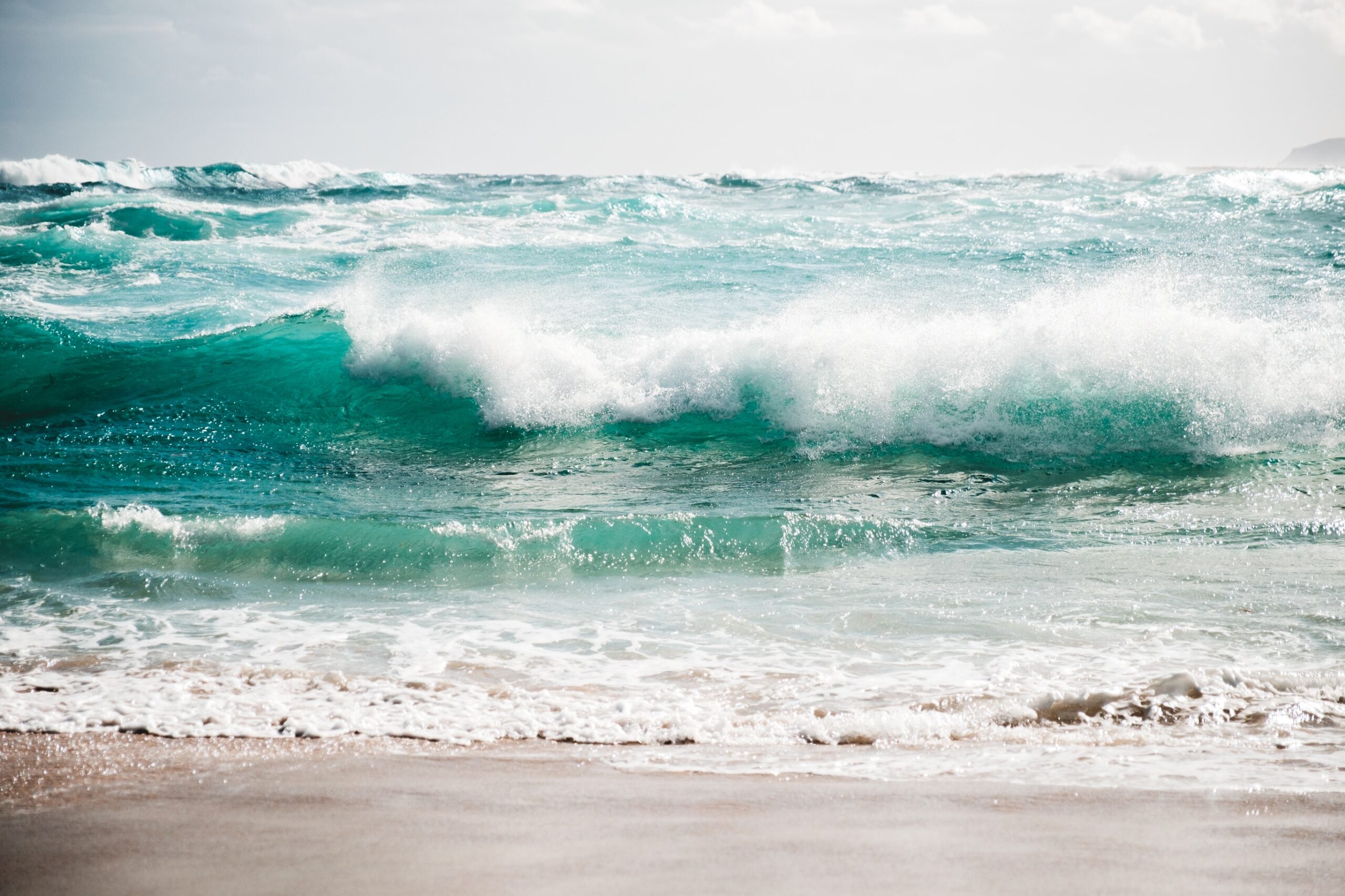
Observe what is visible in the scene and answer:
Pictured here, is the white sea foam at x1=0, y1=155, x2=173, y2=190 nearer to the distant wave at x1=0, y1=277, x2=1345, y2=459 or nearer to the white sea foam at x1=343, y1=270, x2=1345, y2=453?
the distant wave at x1=0, y1=277, x2=1345, y2=459

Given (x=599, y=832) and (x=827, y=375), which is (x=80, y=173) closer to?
(x=827, y=375)

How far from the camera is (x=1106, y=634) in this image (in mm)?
4152

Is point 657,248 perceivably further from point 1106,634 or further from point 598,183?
point 598,183

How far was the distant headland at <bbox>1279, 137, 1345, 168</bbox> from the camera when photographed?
30.7 metres

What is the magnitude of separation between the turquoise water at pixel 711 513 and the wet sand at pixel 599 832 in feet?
0.84

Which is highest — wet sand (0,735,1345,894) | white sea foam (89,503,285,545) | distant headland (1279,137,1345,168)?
distant headland (1279,137,1345,168)

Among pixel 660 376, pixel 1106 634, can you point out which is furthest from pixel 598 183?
pixel 1106 634

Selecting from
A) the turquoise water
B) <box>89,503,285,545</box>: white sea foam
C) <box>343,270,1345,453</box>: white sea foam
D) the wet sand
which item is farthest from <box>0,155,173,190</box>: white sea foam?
the wet sand

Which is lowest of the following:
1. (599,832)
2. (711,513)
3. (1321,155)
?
(599,832)

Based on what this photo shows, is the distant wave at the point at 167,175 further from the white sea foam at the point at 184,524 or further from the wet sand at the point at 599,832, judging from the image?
the wet sand at the point at 599,832

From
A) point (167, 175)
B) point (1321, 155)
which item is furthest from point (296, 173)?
point (1321, 155)

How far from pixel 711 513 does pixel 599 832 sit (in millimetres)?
3833

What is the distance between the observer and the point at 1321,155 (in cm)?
3178

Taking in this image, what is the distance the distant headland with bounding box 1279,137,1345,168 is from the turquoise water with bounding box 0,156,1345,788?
1958 cm
